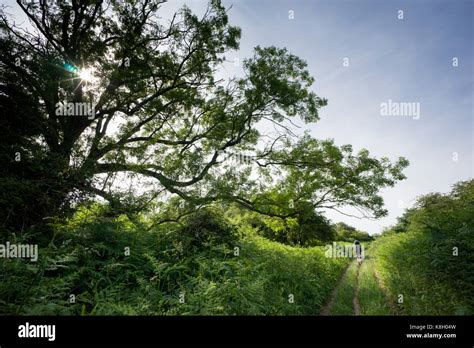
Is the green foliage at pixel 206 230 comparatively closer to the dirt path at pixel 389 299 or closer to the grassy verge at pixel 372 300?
the grassy verge at pixel 372 300

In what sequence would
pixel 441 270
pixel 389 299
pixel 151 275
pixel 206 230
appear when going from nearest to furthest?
pixel 151 275 → pixel 441 270 → pixel 206 230 → pixel 389 299

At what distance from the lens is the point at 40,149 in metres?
8.45

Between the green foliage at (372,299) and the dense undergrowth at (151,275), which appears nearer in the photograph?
the dense undergrowth at (151,275)

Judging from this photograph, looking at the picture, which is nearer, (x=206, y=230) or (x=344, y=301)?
(x=206, y=230)

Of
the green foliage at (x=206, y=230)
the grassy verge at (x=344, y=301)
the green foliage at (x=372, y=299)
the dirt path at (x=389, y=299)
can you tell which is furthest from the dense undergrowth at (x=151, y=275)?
the dirt path at (x=389, y=299)

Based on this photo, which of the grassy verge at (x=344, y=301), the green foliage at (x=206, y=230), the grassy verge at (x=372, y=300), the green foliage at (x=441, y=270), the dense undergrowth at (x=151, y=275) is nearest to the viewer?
the dense undergrowth at (x=151, y=275)

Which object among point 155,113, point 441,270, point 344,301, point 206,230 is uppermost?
point 155,113

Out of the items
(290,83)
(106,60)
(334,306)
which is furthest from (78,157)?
(334,306)

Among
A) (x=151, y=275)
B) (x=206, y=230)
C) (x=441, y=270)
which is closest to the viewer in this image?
(x=151, y=275)

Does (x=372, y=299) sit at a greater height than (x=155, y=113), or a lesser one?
lesser

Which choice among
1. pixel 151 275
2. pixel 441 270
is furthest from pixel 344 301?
pixel 151 275

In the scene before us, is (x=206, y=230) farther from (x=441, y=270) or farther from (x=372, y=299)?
(x=441, y=270)

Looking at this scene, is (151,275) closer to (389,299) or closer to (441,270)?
(389,299)

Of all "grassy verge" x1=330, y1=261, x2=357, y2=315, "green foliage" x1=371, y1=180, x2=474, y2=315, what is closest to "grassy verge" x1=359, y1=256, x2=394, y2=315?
"grassy verge" x1=330, y1=261, x2=357, y2=315
